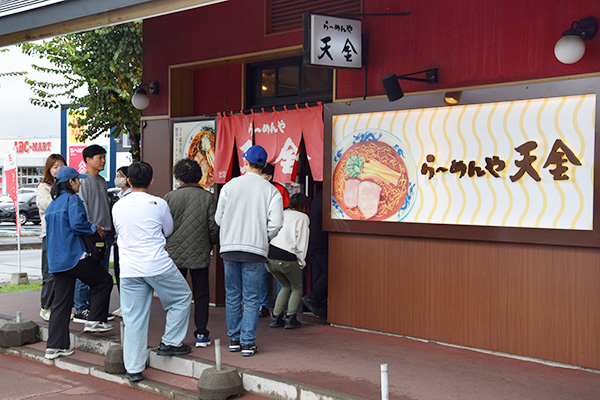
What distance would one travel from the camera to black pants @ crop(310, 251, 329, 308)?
30.1ft

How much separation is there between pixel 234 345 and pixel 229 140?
11.7 ft

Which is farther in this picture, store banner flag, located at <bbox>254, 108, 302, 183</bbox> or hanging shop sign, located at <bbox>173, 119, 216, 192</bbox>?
hanging shop sign, located at <bbox>173, 119, 216, 192</bbox>

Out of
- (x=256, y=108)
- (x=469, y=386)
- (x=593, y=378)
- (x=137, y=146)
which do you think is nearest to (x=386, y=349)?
(x=469, y=386)

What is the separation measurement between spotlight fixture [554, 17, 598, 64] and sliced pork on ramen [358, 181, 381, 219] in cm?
258

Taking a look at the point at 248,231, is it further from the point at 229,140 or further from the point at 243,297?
the point at 229,140

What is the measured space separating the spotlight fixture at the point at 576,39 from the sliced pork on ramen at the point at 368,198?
2.58 m

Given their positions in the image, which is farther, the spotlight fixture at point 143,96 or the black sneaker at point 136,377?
the spotlight fixture at point 143,96

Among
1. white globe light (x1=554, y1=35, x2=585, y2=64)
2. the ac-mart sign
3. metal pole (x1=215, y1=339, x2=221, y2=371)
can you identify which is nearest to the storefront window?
white globe light (x1=554, y1=35, x2=585, y2=64)

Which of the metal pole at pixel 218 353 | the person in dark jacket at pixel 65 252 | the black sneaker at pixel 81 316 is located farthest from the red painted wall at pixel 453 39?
the black sneaker at pixel 81 316

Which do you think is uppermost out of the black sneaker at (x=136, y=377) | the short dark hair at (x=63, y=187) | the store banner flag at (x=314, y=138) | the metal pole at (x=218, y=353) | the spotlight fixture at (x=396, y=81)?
the spotlight fixture at (x=396, y=81)

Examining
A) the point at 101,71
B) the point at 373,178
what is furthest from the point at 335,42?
the point at 101,71

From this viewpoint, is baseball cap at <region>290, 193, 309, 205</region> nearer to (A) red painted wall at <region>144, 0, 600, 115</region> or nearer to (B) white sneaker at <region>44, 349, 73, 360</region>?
(A) red painted wall at <region>144, 0, 600, 115</region>

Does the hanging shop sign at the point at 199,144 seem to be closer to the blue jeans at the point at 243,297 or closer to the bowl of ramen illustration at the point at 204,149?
the bowl of ramen illustration at the point at 204,149

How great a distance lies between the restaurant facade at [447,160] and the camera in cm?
650
